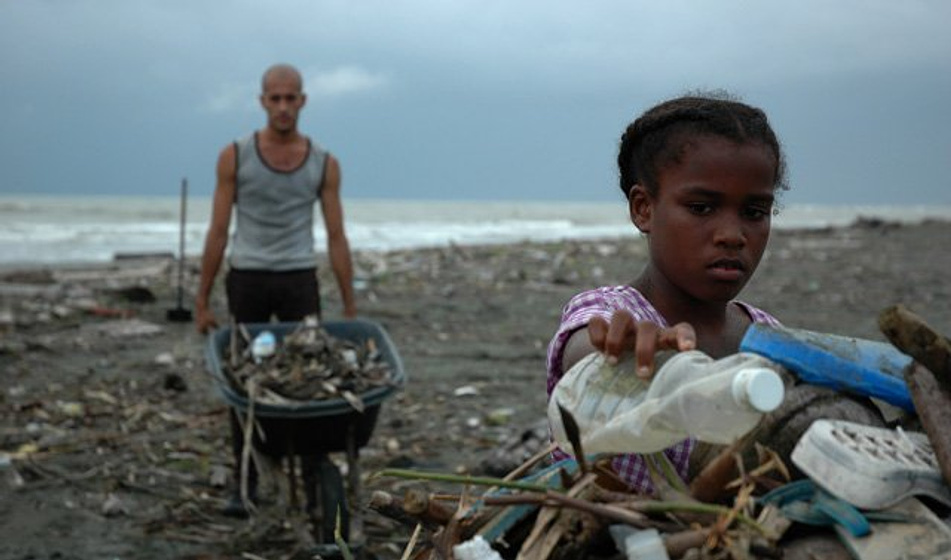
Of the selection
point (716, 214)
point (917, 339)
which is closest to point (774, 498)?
point (917, 339)

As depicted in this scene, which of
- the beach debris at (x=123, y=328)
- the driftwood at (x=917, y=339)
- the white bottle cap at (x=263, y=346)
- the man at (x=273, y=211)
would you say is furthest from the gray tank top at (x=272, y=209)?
the beach debris at (x=123, y=328)

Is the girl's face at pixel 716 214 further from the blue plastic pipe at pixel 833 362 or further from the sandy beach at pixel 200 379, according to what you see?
the sandy beach at pixel 200 379

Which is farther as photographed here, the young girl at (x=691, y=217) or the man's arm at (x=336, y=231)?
the man's arm at (x=336, y=231)

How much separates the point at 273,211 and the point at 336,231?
44 cm

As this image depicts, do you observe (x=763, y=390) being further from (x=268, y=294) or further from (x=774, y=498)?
(x=268, y=294)

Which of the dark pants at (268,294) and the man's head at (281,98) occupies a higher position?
the man's head at (281,98)

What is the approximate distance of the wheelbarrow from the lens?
4.27 m

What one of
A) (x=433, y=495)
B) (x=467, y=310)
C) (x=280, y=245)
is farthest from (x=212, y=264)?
(x=467, y=310)

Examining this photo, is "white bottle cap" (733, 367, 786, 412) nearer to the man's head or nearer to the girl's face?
the girl's face

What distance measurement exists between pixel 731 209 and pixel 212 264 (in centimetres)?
427

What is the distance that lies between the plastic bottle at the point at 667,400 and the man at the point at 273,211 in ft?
14.0

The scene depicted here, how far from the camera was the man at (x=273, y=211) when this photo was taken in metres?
5.50

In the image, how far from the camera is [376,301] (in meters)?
12.8

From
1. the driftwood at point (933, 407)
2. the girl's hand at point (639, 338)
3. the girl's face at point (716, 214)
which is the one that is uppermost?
the girl's face at point (716, 214)
